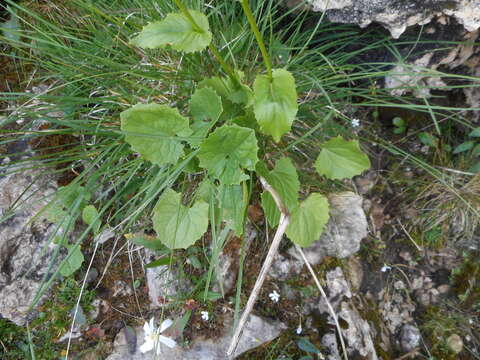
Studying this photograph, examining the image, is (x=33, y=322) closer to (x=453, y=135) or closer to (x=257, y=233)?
(x=257, y=233)

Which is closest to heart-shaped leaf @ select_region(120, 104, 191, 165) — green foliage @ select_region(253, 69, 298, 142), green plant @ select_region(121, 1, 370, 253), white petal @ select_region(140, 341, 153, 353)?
green plant @ select_region(121, 1, 370, 253)

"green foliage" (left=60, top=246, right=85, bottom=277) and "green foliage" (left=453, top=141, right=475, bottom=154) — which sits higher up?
"green foliage" (left=453, top=141, right=475, bottom=154)

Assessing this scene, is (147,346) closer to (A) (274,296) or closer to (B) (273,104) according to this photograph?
(A) (274,296)

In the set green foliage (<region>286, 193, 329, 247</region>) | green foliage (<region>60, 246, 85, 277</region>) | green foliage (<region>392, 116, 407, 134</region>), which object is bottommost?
green foliage (<region>60, 246, 85, 277</region>)

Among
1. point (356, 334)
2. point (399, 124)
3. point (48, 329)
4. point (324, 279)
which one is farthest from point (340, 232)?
point (48, 329)

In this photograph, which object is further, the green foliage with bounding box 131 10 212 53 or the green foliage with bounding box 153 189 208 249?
the green foliage with bounding box 153 189 208 249

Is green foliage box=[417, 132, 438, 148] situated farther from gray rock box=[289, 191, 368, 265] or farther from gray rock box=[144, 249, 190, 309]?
→ gray rock box=[144, 249, 190, 309]
